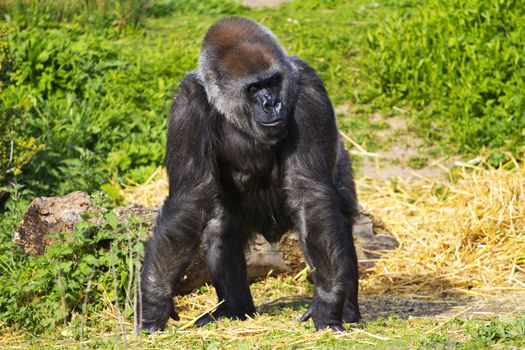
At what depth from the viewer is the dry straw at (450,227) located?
6.56m

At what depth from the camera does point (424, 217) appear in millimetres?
7520

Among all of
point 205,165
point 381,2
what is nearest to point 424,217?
point 205,165

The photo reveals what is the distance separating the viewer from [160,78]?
923cm

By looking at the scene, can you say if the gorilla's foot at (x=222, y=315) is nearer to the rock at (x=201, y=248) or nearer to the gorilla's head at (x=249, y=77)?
the rock at (x=201, y=248)

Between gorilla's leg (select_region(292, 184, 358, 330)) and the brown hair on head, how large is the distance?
2.27ft

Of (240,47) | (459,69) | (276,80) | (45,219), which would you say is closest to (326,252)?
(276,80)

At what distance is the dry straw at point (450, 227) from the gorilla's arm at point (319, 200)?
152cm

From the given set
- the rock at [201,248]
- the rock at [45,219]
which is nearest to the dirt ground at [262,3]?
the rock at [201,248]

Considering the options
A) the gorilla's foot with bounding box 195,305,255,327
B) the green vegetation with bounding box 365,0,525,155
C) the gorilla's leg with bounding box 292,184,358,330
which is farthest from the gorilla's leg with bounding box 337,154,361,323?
the green vegetation with bounding box 365,0,525,155

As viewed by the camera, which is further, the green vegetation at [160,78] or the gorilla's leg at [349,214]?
the green vegetation at [160,78]

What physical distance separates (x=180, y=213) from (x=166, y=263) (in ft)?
0.87

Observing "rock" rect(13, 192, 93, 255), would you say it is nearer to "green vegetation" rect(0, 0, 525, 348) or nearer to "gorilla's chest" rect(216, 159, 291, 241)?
"green vegetation" rect(0, 0, 525, 348)

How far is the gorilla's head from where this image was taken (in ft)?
16.1

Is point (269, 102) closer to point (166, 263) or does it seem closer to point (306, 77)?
point (306, 77)
